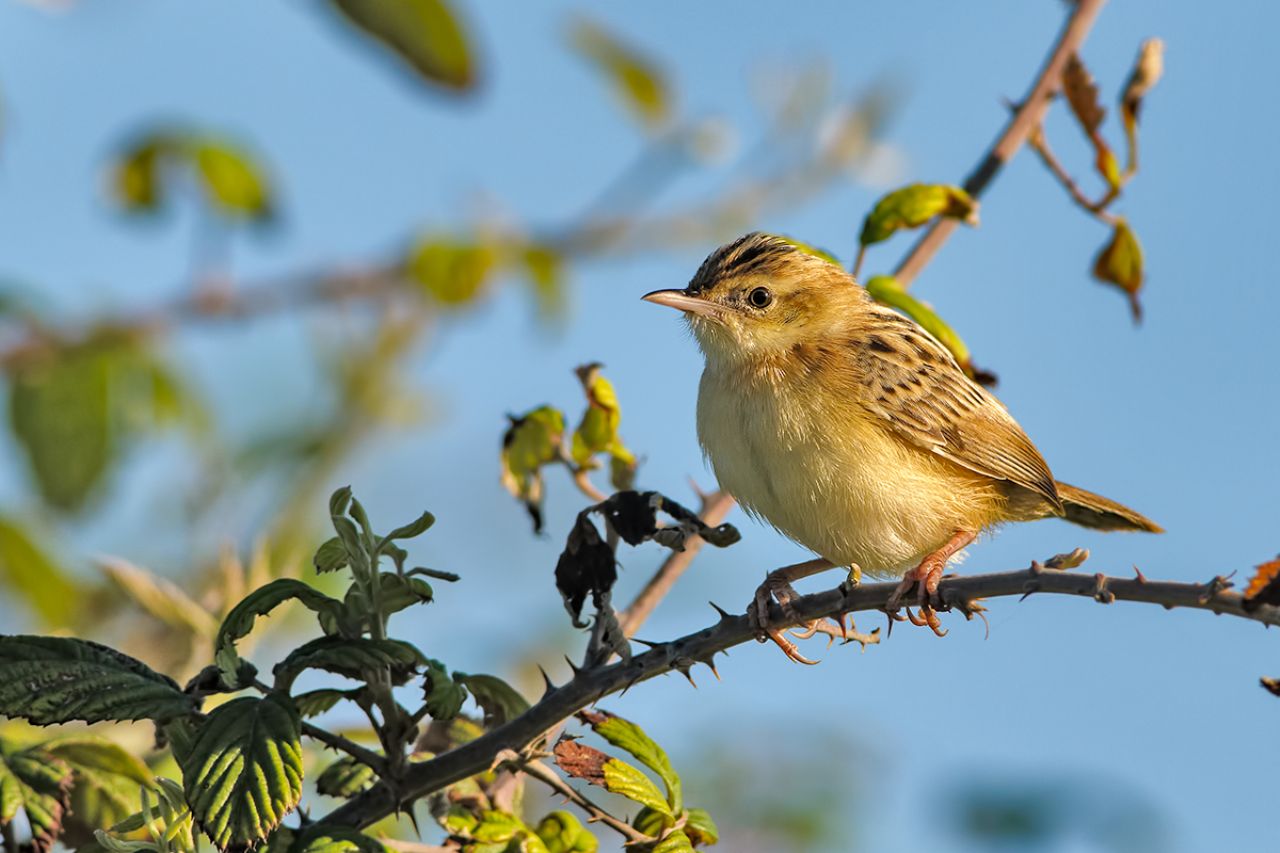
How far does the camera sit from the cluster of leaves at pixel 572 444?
3.21 meters

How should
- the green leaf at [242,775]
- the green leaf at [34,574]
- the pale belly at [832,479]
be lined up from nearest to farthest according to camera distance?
1. the green leaf at [242,775]
2. the green leaf at [34,574]
3. the pale belly at [832,479]

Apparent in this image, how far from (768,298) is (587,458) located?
5.86 ft

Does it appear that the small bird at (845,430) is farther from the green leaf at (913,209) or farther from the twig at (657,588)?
the green leaf at (913,209)

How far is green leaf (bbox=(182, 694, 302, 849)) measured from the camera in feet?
7.36

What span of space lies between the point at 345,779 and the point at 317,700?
210 mm

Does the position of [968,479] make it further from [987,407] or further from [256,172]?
[256,172]

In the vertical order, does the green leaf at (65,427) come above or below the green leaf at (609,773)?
above

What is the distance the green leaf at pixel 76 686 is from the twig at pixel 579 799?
59 centimetres

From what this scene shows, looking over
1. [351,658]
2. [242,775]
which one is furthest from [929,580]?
[242,775]

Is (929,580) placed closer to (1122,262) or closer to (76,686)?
(1122,262)

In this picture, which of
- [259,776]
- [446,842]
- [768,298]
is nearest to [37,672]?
[259,776]

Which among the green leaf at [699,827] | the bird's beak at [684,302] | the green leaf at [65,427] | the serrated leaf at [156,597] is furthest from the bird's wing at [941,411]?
the green leaf at [65,427]

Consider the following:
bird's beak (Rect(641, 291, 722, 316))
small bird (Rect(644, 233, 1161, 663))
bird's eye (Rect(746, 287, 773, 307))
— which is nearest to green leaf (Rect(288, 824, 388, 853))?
small bird (Rect(644, 233, 1161, 663))

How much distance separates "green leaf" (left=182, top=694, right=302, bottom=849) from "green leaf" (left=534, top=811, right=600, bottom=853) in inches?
23.0
